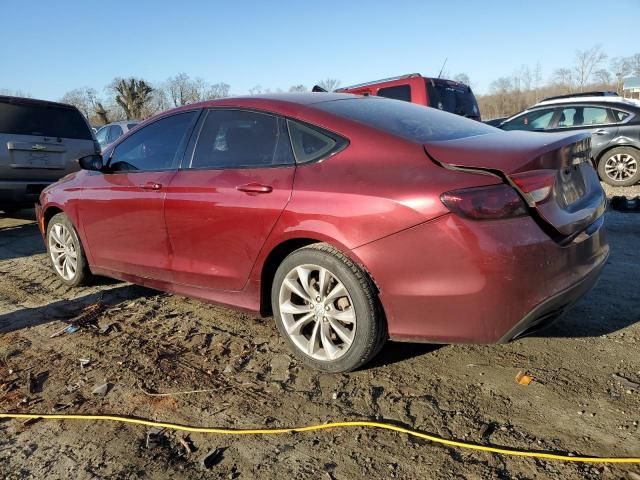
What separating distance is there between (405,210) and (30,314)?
3379 mm

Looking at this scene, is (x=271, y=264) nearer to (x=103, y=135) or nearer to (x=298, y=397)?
(x=298, y=397)

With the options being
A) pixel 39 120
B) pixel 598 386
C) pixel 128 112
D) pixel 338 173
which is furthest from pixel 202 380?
pixel 128 112

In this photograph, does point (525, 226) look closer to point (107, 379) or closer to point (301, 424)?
point (301, 424)

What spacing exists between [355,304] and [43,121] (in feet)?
22.1

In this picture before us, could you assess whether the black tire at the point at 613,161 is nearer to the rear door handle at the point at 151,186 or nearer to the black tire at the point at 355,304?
the black tire at the point at 355,304

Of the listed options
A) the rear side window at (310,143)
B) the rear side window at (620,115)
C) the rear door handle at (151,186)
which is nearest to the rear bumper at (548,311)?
the rear side window at (310,143)

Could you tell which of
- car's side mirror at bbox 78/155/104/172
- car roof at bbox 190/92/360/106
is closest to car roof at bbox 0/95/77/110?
car's side mirror at bbox 78/155/104/172

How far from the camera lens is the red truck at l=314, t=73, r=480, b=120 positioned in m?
9.56

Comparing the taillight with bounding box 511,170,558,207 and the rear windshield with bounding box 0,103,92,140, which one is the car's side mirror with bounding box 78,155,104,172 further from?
the rear windshield with bounding box 0,103,92,140

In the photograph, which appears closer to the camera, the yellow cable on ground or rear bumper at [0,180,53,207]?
the yellow cable on ground

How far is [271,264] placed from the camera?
11.0 feet

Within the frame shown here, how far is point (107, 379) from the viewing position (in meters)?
3.22

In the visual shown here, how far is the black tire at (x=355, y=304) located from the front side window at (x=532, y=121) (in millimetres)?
8090

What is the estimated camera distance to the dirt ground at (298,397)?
92.4 inches
